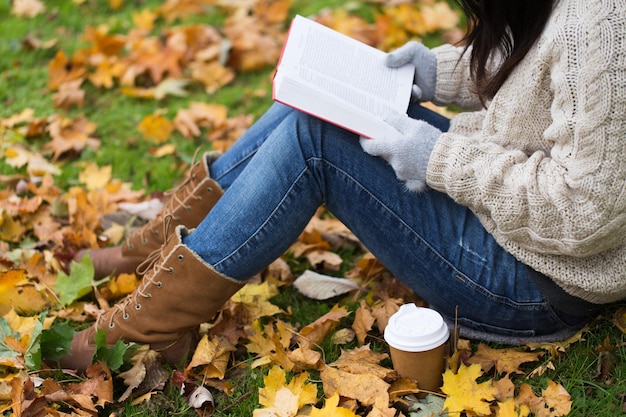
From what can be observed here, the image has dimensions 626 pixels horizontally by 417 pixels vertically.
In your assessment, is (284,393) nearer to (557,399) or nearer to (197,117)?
(557,399)

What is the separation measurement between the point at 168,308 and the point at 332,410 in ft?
1.73

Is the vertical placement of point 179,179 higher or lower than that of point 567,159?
lower

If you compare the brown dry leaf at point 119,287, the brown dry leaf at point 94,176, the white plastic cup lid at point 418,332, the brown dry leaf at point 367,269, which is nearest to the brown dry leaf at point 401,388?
the white plastic cup lid at point 418,332

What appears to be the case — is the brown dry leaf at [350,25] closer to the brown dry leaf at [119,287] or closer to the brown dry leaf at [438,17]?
the brown dry leaf at [438,17]

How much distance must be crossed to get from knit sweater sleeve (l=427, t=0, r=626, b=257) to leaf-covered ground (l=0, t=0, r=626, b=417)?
15.5 inches

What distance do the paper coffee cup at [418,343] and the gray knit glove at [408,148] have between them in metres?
0.31

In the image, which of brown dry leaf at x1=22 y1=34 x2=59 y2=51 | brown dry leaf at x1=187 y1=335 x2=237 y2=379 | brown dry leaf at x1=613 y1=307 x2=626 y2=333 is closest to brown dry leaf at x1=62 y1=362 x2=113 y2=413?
brown dry leaf at x1=187 y1=335 x2=237 y2=379

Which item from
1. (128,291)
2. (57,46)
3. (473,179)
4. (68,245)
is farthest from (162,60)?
(473,179)

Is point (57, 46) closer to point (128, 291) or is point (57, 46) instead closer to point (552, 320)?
point (128, 291)

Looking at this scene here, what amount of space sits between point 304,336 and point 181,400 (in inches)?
15.1

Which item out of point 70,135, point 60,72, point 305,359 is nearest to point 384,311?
point 305,359

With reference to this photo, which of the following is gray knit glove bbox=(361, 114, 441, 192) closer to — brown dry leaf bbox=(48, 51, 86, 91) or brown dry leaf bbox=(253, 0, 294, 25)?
brown dry leaf bbox=(48, 51, 86, 91)

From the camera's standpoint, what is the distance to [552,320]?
1.94 m

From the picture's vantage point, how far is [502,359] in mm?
1980
